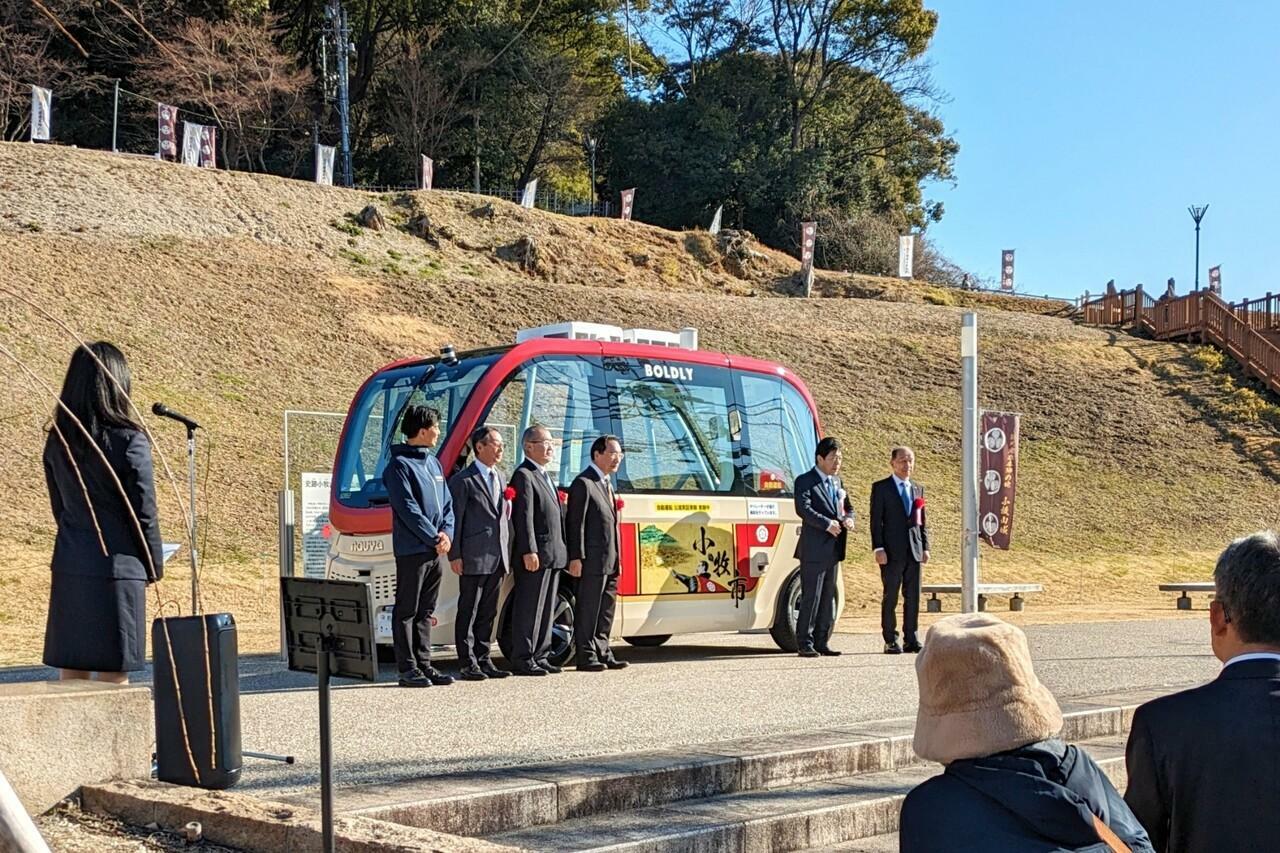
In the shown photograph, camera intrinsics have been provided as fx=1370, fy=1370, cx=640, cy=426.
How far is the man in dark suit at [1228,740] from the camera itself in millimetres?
2979

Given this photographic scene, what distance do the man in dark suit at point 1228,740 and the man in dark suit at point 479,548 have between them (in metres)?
7.62

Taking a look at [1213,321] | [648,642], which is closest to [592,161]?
[1213,321]

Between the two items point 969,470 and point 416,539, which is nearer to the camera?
point 416,539

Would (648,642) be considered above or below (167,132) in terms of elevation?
below

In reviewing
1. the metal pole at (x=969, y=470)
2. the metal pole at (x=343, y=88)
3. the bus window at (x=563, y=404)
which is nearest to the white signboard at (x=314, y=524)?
the bus window at (x=563, y=404)

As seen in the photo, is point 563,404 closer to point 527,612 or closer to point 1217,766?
point 527,612

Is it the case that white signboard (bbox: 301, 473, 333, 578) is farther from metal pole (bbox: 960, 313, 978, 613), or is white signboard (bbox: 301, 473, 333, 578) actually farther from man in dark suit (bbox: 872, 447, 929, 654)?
metal pole (bbox: 960, 313, 978, 613)

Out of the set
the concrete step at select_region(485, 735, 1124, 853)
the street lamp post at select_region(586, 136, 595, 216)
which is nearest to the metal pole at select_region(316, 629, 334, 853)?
the concrete step at select_region(485, 735, 1124, 853)

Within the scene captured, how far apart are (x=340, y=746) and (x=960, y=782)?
205 inches

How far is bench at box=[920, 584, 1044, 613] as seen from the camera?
19.5 metres

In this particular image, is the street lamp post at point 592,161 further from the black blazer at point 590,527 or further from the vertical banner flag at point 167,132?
the black blazer at point 590,527

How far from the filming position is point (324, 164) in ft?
139

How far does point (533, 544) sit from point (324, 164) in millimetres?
34278

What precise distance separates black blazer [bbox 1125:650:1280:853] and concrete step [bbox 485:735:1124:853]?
8.64 ft
